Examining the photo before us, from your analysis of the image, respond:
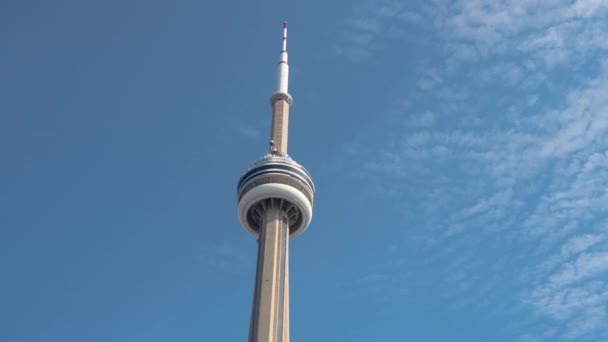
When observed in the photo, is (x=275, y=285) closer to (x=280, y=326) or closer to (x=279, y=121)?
(x=280, y=326)

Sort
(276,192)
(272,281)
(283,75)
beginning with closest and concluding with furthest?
1. (272,281)
2. (276,192)
3. (283,75)

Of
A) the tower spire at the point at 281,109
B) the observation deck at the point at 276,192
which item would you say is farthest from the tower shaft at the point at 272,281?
the tower spire at the point at 281,109

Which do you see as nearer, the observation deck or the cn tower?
the cn tower

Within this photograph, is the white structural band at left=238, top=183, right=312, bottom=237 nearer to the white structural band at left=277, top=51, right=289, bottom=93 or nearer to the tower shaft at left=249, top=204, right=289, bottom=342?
the tower shaft at left=249, top=204, right=289, bottom=342

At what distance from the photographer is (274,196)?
86562mm

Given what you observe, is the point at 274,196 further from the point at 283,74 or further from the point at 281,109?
the point at 283,74

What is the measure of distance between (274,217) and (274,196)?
2493mm

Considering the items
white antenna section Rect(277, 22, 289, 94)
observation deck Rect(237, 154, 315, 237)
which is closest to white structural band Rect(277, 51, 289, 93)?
white antenna section Rect(277, 22, 289, 94)

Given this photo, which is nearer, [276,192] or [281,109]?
[276,192]

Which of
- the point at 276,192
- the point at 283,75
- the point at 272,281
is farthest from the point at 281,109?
the point at 272,281

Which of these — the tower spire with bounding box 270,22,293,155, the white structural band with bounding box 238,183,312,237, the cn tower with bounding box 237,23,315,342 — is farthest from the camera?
the tower spire with bounding box 270,22,293,155

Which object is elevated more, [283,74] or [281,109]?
[283,74]

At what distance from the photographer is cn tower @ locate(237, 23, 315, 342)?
3095 inches

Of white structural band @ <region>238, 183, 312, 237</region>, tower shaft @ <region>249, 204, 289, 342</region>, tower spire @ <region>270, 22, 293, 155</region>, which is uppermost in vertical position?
tower spire @ <region>270, 22, 293, 155</region>
